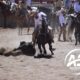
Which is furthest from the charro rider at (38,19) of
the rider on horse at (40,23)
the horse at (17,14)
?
the horse at (17,14)

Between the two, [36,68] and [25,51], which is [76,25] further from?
[36,68]

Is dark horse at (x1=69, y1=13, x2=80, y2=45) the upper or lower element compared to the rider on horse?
lower

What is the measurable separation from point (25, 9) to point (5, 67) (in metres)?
8.99

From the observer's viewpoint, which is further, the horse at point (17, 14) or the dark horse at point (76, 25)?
the horse at point (17, 14)

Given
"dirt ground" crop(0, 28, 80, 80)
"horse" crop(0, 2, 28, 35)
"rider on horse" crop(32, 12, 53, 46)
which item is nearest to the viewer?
"dirt ground" crop(0, 28, 80, 80)

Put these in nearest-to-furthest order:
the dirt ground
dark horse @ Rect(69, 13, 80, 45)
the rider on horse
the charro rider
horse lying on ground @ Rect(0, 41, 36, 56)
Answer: the dirt ground < the rider on horse < the charro rider < horse lying on ground @ Rect(0, 41, 36, 56) < dark horse @ Rect(69, 13, 80, 45)

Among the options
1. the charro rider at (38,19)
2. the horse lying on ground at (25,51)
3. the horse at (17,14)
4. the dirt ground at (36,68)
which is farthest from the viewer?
the horse at (17,14)

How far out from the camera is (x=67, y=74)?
11094 mm

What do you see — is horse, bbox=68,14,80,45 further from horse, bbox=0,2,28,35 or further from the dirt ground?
horse, bbox=0,2,28,35

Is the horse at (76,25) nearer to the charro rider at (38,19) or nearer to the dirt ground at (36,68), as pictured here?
the dirt ground at (36,68)

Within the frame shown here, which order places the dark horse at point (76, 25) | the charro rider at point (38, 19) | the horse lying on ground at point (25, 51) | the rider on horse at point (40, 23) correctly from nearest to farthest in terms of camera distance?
the rider on horse at point (40, 23), the charro rider at point (38, 19), the horse lying on ground at point (25, 51), the dark horse at point (76, 25)

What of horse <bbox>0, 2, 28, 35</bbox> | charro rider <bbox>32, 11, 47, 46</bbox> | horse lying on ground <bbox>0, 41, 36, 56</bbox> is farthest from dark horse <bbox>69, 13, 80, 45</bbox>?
horse <bbox>0, 2, 28, 35</bbox>

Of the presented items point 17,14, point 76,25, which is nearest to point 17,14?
point 17,14

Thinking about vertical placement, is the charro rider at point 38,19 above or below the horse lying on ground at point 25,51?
above
